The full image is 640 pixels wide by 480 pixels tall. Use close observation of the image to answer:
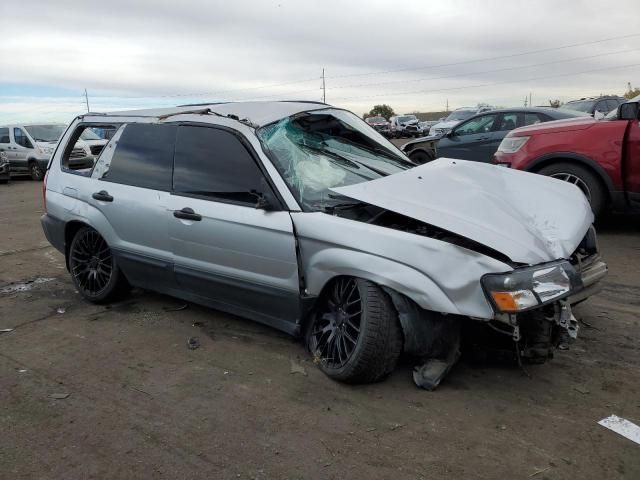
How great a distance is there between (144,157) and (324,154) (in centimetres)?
148

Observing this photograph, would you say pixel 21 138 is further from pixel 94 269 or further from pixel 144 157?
pixel 144 157

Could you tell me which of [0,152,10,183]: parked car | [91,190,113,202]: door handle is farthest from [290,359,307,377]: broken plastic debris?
[0,152,10,183]: parked car

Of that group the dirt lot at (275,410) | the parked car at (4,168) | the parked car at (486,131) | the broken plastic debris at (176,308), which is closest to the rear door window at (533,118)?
the parked car at (486,131)

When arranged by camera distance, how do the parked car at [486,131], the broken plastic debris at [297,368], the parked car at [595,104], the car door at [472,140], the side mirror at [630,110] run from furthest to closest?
the parked car at [595,104], the car door at [472,140], the parked car at [486,131], the side mirror at [630,110], the broken plastic debris at [297,368]

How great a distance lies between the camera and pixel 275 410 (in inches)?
122

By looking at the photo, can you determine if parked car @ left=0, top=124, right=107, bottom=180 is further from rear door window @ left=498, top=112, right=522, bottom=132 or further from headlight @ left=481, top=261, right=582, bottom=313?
headlight @ left=481, top=261, right=582, bottom=313

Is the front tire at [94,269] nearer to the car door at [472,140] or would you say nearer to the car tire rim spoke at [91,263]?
the car tire rim spoke at [91,263]

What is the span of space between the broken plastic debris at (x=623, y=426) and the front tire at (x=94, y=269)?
3708 mm

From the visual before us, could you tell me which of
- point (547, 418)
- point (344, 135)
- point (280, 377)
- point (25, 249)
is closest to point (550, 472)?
point (547, 418)

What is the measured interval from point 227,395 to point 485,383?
1535mm

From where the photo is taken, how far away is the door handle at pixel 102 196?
454 centimetres

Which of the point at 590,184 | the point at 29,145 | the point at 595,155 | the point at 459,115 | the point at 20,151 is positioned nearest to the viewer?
the point at 595,155

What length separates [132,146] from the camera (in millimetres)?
4520

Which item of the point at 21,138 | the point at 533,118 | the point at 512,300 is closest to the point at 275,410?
the point at 512,300
